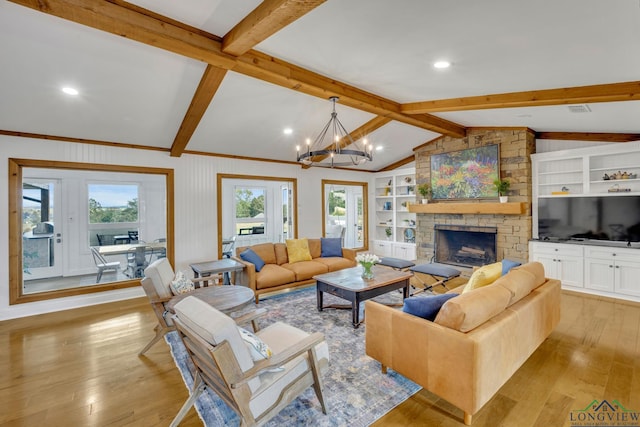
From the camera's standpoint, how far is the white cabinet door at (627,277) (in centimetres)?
434

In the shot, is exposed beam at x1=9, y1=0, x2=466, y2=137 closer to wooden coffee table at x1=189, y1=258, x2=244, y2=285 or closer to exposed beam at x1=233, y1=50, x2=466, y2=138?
exposed beam at x1=233, y1=50, x2=466, y2=138

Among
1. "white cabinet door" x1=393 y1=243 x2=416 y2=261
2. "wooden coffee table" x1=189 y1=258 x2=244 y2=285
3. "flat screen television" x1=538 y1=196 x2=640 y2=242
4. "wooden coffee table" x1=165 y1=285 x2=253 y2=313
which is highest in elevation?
"flat screen television" x1=538 y1=196 x2=640 y2=242

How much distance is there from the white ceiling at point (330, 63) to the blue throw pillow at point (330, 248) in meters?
2.41

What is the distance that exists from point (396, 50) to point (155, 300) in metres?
3.55

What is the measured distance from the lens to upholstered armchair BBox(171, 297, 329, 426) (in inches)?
64.8

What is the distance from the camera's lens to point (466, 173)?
6254 millimetres

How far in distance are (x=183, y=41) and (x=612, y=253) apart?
6.45 meters

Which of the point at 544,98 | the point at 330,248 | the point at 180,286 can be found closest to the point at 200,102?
the point at 180,286

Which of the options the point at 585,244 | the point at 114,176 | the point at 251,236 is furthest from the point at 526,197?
the point at 114,176

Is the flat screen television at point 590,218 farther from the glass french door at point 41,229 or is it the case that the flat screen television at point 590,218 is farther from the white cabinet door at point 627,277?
the glass french door at point 41,229

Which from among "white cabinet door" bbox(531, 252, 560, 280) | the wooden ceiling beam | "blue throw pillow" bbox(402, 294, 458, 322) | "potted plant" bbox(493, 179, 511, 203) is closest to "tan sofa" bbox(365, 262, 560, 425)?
"blue throw pillow" bbox(402, 294, 458, 322)

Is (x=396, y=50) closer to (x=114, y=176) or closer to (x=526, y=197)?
(x=526, y=197)

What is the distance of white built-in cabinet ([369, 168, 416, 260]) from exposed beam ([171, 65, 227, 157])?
541 cm

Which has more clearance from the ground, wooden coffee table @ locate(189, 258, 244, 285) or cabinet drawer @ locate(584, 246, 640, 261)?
cabinet drawer @ locate(584, 246, 640, 261)
